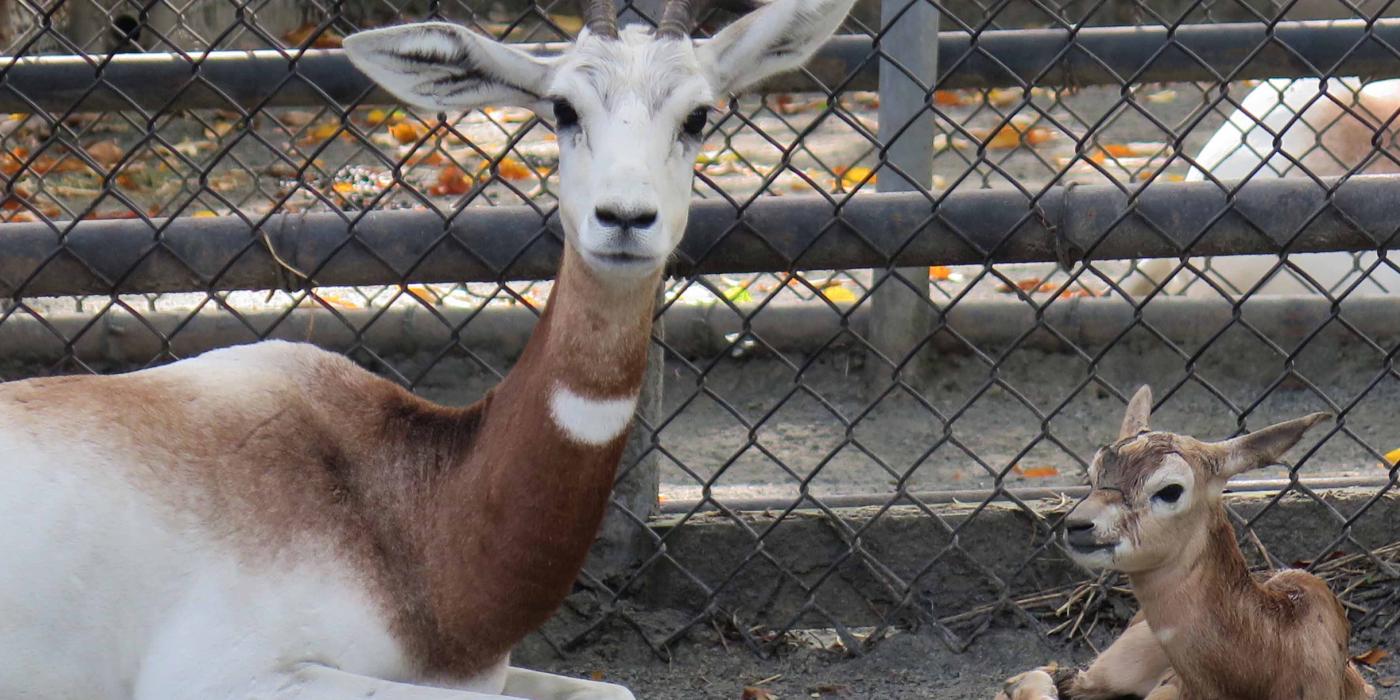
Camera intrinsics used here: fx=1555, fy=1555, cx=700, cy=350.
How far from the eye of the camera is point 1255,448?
3.26 metres

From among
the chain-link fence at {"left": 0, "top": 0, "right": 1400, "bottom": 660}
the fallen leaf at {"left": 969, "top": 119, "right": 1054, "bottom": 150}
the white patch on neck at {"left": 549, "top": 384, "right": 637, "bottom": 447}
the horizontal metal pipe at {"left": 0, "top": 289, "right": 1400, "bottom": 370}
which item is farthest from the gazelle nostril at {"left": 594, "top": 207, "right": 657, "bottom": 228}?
the fallen leaf at {"left": 969, "top": 119, "right": 1054, "bottom": 150}

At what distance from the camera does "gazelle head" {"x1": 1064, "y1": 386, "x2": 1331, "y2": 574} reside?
3.17 m

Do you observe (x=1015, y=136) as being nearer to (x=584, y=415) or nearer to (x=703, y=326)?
(x=703, y=326)

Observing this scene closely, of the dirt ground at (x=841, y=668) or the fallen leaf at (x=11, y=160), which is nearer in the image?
the dirt ground at (x=841, y=668)

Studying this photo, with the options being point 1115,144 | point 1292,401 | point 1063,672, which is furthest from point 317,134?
point 1063,672

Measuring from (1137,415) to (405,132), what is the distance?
5.77m

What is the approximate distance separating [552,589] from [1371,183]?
2144mm

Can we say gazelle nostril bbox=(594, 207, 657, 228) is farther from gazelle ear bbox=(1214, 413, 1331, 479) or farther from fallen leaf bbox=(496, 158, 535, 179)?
fallen leaf bbox=(496, 158, 535, 179)

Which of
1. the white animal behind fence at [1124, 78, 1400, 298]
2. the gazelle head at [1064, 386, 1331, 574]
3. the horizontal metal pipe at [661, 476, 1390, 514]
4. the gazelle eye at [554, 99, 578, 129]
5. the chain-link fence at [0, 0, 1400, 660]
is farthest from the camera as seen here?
the white animal behind fence at [1124, 78, 1400, 298]

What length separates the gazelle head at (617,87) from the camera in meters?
2.75

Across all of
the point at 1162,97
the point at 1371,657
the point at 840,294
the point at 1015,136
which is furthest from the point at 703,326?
the point at 1162,97

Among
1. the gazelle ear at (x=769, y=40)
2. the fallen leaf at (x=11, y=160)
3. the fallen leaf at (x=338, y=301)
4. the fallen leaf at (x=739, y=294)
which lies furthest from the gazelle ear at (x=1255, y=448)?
the fallen leaf at (x=11, y=160)

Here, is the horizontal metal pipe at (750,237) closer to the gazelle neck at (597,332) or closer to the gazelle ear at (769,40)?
the gazelle ear at (769,40)

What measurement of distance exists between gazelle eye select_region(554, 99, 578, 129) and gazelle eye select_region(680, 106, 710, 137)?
0.67ft
